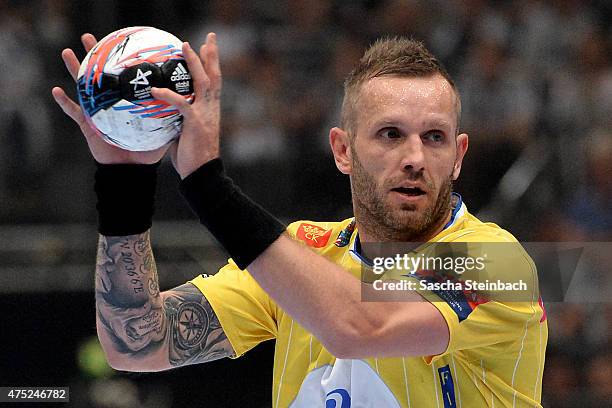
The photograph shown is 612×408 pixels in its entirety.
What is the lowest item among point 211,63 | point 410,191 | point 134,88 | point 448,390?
point 448,390

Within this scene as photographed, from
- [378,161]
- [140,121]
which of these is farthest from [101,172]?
[378,161]

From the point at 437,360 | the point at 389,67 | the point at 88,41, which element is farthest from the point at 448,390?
the point at 88,41

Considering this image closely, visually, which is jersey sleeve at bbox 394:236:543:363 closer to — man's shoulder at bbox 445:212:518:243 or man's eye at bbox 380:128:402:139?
man's shoulder at bbox 445:212:518:243

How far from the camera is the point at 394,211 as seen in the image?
3.43m

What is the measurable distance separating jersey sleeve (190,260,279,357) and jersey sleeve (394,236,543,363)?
895mm

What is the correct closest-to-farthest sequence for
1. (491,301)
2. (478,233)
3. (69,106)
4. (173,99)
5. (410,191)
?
(173,99) → (491,301) → (69,106) → (478,233) → (410,191)

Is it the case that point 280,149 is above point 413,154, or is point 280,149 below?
below

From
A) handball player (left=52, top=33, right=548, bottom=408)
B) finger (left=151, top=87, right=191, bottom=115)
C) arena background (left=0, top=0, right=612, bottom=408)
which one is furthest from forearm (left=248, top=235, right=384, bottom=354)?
arena background (left=0, top=0, right=612, bottom=408)

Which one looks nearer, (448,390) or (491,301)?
(491,301)

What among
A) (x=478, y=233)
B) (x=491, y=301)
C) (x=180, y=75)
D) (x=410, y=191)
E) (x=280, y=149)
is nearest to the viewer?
(x=180, y=75)

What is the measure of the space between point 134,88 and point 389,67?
113 cm

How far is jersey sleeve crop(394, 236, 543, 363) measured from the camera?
296 cm

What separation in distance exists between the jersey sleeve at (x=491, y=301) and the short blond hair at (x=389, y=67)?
72 centimetres

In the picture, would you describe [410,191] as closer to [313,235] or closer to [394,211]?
[394,211]
